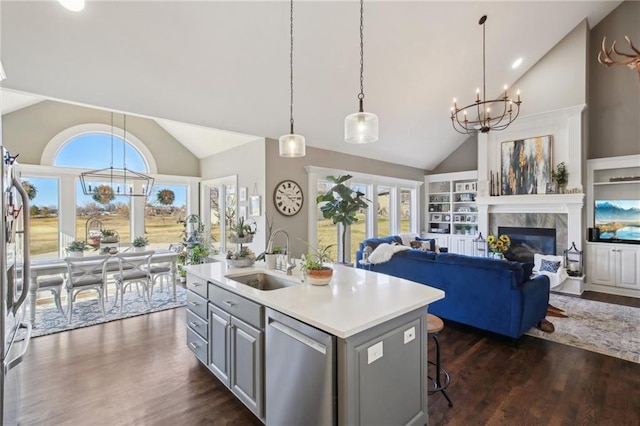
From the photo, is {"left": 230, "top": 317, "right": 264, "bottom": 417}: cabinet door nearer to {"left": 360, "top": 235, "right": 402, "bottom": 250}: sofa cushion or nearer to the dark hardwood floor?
the dark hardwood floor

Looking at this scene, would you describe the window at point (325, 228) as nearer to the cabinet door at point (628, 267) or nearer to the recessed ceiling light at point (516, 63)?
the recessed ceiling light at point (516, 63)

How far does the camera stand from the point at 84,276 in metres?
4.05

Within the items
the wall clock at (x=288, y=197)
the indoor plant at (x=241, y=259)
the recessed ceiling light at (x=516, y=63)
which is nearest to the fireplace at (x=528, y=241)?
the recessed ceiling light at (x=516, y=63)

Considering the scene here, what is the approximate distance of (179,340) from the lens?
341 cm

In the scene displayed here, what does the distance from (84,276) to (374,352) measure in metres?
4.30

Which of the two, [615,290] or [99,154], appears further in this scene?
[99,154]

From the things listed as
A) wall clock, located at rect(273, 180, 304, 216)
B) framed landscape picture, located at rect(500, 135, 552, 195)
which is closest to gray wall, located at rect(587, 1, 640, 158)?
framed landscape picture, located at rect(500, 135, 552, 195)

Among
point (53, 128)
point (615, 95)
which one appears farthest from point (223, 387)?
point (615, 95)

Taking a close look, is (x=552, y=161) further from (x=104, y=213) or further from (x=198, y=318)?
(x=104, y=213)

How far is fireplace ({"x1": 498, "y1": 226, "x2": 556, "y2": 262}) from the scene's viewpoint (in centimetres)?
589

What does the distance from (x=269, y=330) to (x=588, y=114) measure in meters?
7.33

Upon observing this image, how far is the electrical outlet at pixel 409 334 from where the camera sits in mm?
1794

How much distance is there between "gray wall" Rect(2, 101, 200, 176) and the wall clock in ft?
10.0

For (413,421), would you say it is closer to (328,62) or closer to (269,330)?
(269,330)
